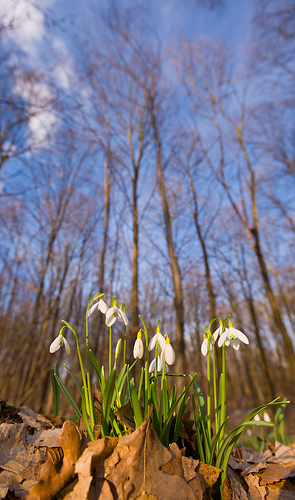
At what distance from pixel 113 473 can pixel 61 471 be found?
Answer: 216mm

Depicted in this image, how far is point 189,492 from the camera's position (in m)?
1.06

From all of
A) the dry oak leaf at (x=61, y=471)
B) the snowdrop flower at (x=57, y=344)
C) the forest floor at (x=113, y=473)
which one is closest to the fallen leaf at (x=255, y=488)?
the forest floor at (x=113, y=473)

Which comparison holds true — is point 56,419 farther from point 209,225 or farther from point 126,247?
point 209,225

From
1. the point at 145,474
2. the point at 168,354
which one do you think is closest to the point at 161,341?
the point at 168,354

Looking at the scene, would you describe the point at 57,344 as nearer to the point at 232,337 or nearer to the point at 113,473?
the point at 113,473

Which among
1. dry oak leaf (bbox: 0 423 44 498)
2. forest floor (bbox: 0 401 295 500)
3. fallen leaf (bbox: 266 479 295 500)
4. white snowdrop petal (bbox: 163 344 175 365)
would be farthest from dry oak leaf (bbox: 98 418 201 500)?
fallen leaf (bbox: 266 479 295 500)

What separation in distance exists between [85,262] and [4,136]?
3.77 metres

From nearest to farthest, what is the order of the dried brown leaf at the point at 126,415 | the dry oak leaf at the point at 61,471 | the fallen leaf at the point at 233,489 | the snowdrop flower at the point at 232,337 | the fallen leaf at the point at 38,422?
the dry oak leaf at the point at 61,471
the fallen leaf at the point at 233,489
the dried brown leaf at the point at 126,415
the snowdrop flower at the point at 232,337
the fallen leaf at the point at 38,422

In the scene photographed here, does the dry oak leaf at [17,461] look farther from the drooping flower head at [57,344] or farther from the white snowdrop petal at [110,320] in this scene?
the white snowdrop petal at [110,320]

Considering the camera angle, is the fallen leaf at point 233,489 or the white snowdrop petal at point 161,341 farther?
the white snowdrop petal at point 161,341

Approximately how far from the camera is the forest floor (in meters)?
1.02

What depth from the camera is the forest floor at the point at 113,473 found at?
3.34ft

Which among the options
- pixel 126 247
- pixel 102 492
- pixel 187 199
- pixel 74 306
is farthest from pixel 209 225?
pixel 102 492

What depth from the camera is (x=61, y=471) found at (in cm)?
109
